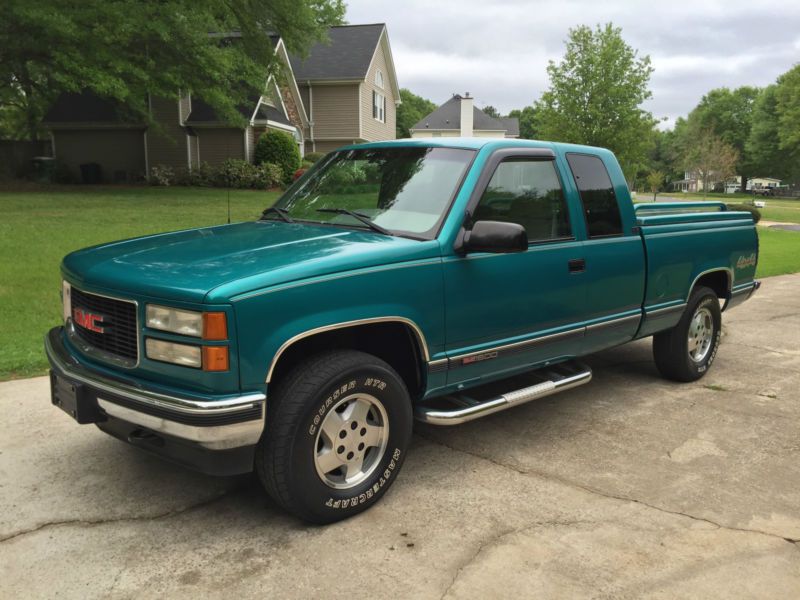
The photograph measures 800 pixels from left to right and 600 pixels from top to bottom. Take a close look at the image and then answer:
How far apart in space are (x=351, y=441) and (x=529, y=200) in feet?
6.53

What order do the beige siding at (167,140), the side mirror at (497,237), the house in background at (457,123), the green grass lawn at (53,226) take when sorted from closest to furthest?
the side mirror at (497,237), the green grass lawn at (53,226), the beige siding at (167,140), the house in background at (457,123)

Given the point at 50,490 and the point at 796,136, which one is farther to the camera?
the point at 796,136

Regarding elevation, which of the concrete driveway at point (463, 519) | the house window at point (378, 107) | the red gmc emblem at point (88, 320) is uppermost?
the house window at point (378, 107)

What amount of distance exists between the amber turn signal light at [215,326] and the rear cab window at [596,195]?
2799 millimetres

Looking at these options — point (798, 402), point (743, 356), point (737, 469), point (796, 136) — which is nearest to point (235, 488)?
point (737, 469)

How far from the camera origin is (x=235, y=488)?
3793 millimetres

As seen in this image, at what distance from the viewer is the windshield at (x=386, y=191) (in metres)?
3.91

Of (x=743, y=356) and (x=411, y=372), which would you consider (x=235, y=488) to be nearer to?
(x=411, y=372)

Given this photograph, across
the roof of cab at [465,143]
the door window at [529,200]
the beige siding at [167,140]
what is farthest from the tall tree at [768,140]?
the roof of cab at [465,143]

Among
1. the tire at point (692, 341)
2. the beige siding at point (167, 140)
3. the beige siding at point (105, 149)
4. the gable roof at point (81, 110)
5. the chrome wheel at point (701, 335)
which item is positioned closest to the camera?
the tire at point (692, 341)

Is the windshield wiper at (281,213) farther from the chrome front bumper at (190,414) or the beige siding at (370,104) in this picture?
the beige siding at (370,104)

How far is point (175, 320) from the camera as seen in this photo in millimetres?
2990

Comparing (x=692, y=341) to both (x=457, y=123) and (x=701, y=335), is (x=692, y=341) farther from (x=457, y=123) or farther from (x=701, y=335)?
(x=457, y=123)

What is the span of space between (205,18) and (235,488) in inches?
729
